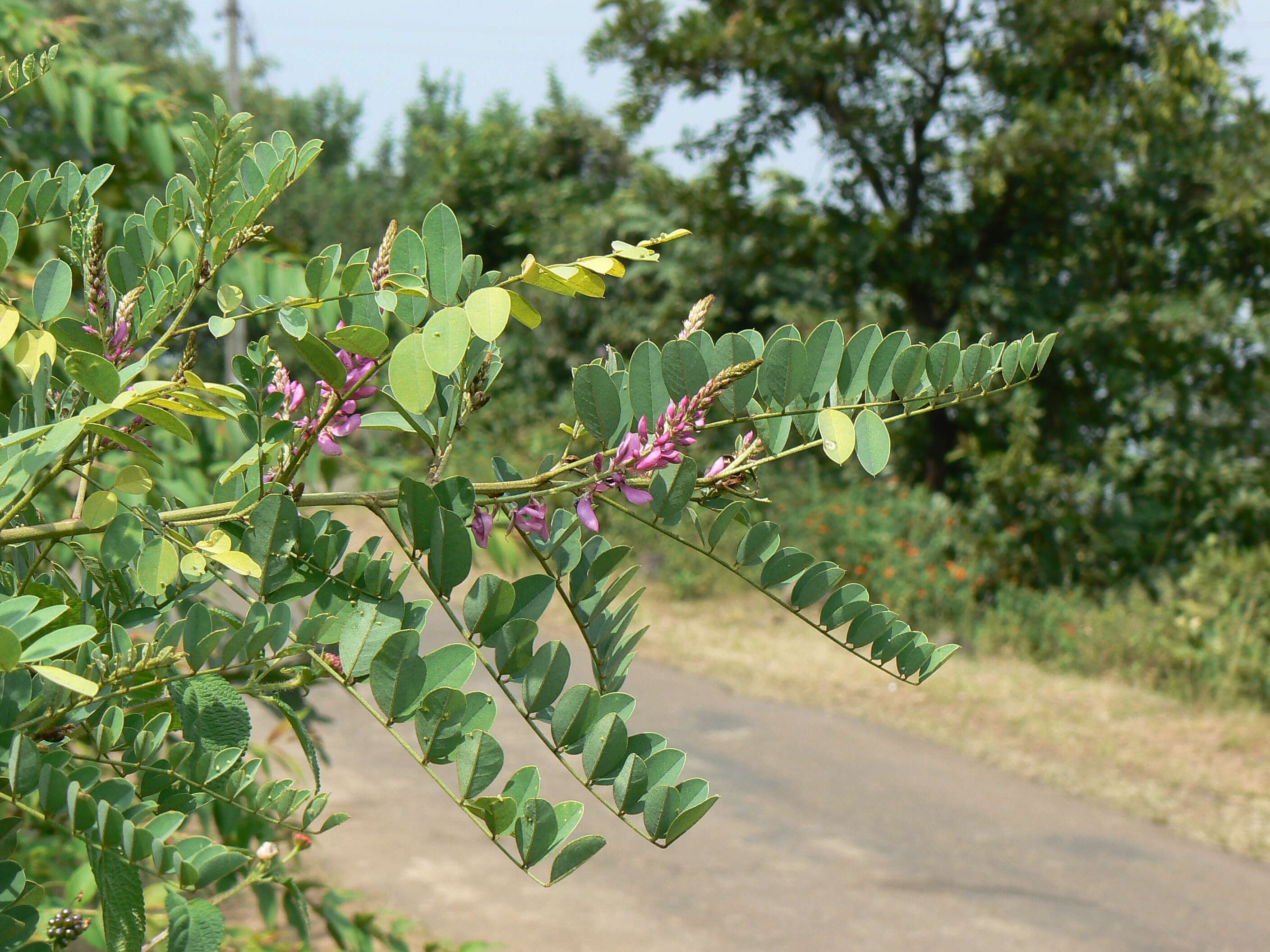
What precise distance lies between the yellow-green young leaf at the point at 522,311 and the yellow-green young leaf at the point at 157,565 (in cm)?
25

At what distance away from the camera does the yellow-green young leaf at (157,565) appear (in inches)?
25.6

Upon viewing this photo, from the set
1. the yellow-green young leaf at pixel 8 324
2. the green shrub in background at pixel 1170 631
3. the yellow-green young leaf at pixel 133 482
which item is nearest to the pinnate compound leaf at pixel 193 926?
the yellow-green young leaf at pixel 133 482

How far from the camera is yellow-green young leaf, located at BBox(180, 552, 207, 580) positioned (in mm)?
660

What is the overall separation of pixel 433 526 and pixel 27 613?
8.8 inches

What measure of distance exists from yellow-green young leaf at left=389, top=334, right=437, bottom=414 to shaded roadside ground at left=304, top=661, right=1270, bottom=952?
324cm

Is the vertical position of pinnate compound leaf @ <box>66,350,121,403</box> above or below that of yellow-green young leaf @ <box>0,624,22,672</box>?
above

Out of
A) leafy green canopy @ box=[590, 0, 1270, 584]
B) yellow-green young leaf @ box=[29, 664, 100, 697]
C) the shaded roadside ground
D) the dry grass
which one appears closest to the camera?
yellow-green young leaf @ box=[29, 664, 100, 697]

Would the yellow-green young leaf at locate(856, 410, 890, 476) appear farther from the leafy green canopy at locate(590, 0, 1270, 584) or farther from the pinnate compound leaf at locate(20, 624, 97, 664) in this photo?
the leafy green canopy at locate(590, 0, 1270, 584)

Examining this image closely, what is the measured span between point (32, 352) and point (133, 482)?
0.35 ft

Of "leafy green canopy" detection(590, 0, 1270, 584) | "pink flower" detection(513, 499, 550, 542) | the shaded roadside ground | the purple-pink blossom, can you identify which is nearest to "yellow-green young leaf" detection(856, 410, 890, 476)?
the purple-pink blossom

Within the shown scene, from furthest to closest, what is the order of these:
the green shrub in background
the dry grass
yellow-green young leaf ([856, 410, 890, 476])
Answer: the green shrub in background, the dry grass, yellow-green young leaf ([856, 410, 890, 476])

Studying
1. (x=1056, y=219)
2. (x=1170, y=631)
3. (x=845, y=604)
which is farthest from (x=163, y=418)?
(x=1056, y=219)

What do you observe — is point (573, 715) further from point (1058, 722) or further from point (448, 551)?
point (1058, 722)

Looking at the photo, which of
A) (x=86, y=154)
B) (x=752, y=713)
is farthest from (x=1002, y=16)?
(x=86, y=154)
